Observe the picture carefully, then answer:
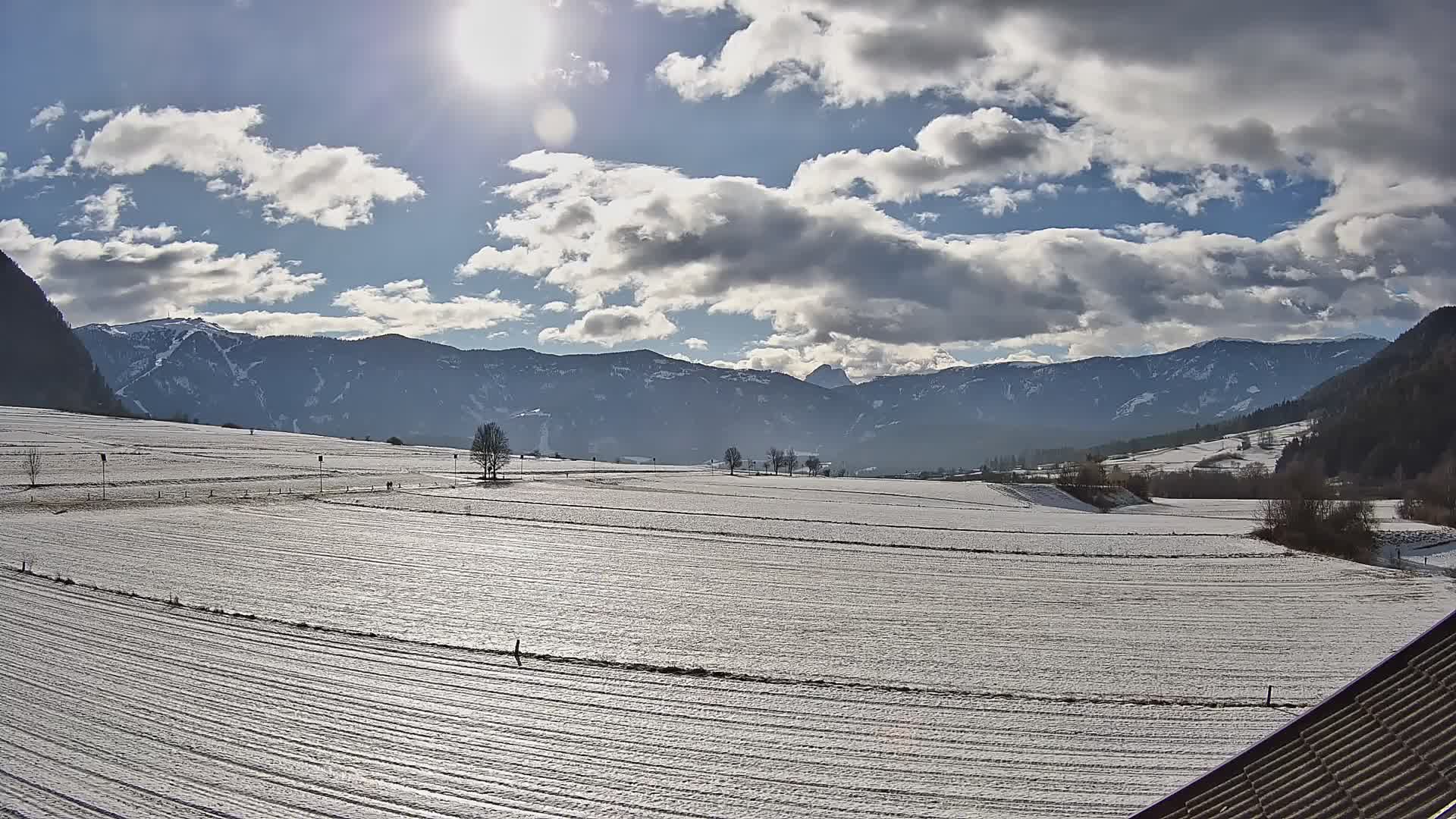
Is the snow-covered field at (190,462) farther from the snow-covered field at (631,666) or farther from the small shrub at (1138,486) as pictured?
the small shrub at (1138,486)

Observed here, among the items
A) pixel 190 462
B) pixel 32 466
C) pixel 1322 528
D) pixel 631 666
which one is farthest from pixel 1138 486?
pixel 32 466

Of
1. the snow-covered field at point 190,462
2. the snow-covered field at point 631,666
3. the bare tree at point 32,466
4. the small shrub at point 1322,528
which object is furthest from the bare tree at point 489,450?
the small shrub at point 1322,528

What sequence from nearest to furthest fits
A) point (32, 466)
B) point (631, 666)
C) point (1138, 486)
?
point (631, 666)
point (32, 466)
point (1138, 486)

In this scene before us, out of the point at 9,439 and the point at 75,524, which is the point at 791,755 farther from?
the point at 9,439

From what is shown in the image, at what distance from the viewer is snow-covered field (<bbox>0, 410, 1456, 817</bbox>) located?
59.0 ft

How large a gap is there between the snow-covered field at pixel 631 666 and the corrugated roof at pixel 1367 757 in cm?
770

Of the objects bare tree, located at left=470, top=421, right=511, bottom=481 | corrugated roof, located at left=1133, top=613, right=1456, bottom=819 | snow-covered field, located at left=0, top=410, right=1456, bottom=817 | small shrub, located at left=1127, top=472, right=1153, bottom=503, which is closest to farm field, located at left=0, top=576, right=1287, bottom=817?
snow-covered field, located at left=0, top=410, right=1456, bottom=817

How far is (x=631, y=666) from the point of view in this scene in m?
27.2

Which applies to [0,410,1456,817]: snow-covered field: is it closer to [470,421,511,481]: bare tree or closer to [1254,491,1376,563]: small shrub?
[1254,491,1376,563]: small shrub

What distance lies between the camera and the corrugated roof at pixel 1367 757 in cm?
867

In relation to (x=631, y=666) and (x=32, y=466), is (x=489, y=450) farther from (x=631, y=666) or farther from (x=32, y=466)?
Result: (x=631, y=666)

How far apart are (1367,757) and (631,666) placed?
68.3ft

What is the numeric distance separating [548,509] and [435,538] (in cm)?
2255

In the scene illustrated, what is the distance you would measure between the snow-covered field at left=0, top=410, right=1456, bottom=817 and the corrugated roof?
770 cm
